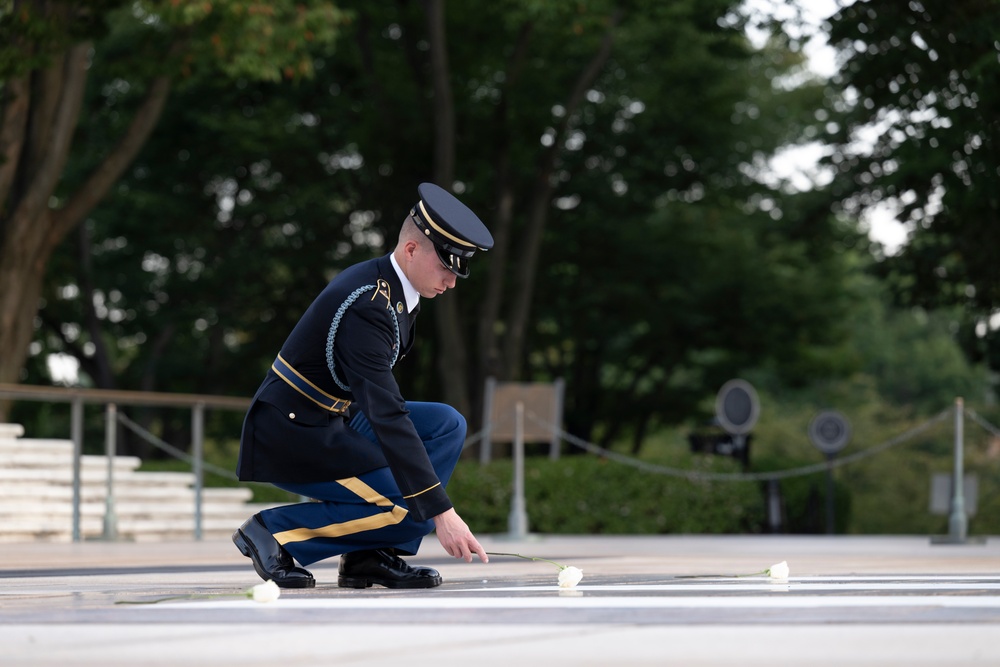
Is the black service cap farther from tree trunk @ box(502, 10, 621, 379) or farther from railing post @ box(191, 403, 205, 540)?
tree trunk @ box(502, 10, 621, 379)

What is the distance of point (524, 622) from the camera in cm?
380

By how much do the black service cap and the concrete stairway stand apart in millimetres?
9621

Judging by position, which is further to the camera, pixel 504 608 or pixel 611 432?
pixel 611 432

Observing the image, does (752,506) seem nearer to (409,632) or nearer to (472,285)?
(472,285)

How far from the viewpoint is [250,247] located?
2780cm

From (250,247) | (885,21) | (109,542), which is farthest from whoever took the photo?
(250,247)

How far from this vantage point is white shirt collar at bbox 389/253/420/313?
5430 millimetres

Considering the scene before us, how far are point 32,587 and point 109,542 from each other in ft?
27.3

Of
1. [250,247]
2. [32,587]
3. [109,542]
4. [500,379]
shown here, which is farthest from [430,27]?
[32,587]

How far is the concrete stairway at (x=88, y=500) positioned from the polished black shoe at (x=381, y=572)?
9.02 meters

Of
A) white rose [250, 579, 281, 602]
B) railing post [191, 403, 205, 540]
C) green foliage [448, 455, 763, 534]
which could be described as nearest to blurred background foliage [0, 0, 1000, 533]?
green foliage [448, 455, 763, 534]

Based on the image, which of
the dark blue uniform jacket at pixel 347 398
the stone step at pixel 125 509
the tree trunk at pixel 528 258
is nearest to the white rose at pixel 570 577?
the dark blue uniform jacket at pixel 347 398

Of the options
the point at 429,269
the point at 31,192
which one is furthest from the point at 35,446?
the point at 429,269

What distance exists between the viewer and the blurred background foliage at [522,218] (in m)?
18.7
